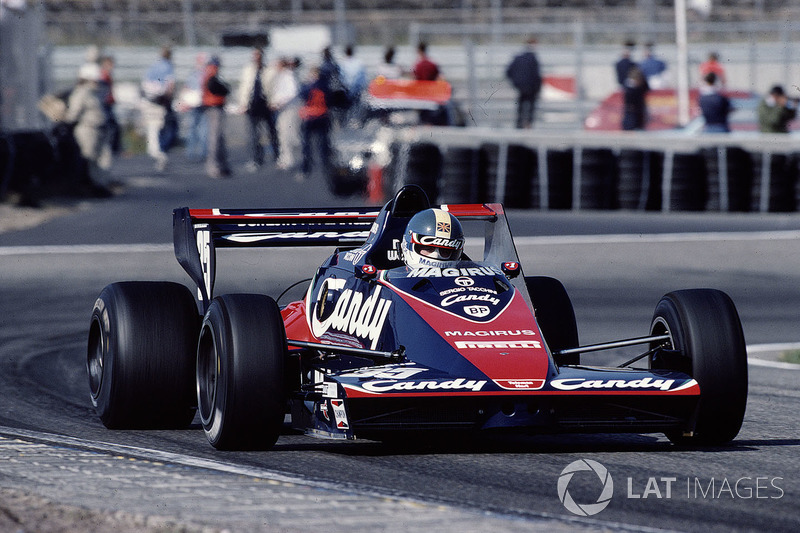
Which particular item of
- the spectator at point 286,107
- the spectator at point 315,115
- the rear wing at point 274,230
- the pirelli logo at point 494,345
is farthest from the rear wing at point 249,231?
the spectator at point 286,107

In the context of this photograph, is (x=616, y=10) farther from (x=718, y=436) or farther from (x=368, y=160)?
(x=718, y=436)

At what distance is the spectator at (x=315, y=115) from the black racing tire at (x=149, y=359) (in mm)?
15923

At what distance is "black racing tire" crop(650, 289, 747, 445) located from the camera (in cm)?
727

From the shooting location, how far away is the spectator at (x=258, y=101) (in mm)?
25266

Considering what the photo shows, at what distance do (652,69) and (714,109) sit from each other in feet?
10.6

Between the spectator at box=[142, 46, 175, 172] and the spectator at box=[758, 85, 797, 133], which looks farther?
the spectator at box=[142, 46, 175, 172]

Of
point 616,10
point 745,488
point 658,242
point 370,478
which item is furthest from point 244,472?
point 616,10

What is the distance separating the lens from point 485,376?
6988 mm

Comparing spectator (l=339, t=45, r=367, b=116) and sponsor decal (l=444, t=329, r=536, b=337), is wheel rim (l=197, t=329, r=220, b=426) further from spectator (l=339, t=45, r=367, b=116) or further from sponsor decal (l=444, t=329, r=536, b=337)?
spectator (l=339, t=45, r=367, b=116)

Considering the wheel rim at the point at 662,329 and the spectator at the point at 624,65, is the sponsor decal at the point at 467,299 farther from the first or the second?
the spectator at the point at 624,65

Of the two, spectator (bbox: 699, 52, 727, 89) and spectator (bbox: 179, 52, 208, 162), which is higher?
spectator (bbox: 699, 52, 727, 89)

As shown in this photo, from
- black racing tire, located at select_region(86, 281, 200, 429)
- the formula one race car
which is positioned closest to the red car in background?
the formula one race car

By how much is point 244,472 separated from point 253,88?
19477 millimetres

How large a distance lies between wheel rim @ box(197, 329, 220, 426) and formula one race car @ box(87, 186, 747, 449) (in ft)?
0.05
